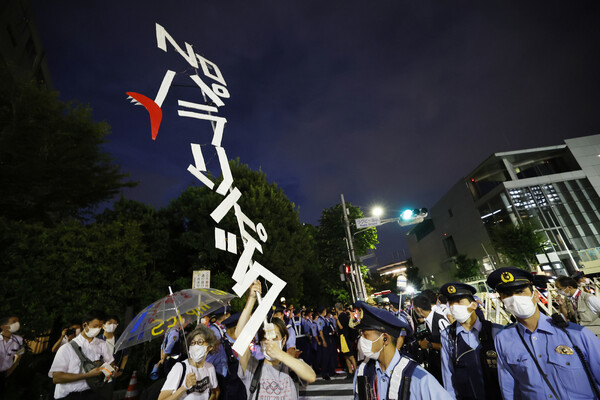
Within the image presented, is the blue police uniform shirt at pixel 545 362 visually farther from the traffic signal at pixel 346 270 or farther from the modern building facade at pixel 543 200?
the modern building facade at pixel 543 200

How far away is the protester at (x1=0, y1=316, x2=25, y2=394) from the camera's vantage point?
478cm

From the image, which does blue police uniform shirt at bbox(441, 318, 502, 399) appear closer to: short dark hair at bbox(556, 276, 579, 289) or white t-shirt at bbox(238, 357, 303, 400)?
white t-shirt at bbox(238, 357, 303, 400)

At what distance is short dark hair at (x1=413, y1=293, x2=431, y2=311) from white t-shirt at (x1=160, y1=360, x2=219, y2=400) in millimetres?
3766

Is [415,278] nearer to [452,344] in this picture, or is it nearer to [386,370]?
[452,344]

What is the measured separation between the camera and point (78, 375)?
345 centimetres

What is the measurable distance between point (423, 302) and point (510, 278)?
2.77 meters

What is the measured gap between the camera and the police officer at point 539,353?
1987 millimetres

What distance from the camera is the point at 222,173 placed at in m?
2.27

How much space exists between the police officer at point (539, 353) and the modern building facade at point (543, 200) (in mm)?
37039

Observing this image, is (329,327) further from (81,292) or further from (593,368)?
(81,292)

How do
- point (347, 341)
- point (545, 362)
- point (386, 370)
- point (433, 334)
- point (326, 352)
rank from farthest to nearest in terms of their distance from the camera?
point (326, 352) → point (347, 341) → point (433, 334) → point (545, 362) → point (386, 370)

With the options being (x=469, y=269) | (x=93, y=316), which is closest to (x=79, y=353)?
(x=93, y=316)

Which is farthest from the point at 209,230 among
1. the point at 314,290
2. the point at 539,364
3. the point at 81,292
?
the point at 539,364

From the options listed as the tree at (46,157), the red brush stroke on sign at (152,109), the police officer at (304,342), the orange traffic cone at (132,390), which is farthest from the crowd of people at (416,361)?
the tree at (46,157)
